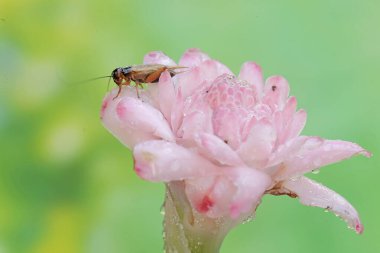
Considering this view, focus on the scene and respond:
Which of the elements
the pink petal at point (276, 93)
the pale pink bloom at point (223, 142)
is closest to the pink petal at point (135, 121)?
the pale pink bloom at point (223, 142)

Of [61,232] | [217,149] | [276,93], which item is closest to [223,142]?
[217,149]

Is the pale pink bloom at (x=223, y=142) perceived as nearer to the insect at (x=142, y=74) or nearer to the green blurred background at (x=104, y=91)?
the insect at (x=142, y=74)

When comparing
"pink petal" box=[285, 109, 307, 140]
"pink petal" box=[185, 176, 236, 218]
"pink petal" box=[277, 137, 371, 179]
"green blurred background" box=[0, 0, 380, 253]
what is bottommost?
"green blurred background" box=[0, 0, 380, 253]

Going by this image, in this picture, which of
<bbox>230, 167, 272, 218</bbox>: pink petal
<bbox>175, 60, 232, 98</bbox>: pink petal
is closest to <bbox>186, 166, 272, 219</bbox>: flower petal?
<bbox>230, 167, 272, 218</bbox>: pink petal

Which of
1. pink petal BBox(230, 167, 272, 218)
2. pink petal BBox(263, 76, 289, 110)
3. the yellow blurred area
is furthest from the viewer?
the yellow blurred area

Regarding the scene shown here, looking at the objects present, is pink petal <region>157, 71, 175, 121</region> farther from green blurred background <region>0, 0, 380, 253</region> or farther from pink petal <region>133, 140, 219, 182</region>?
green blurred background <region>0, 0, 380, 253</region>

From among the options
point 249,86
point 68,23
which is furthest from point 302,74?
point 249,86
